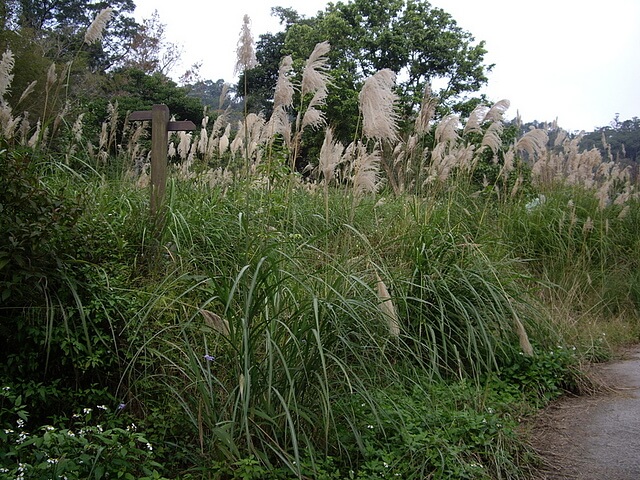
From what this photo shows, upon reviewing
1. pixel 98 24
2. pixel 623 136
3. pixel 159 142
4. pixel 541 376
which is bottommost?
pixel 541 376

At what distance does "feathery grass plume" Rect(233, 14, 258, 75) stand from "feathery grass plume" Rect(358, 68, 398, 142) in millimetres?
744

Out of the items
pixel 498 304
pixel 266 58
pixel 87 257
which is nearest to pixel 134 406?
pixel 87 257

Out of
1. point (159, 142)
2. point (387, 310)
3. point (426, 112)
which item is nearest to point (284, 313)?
point (387, 310)

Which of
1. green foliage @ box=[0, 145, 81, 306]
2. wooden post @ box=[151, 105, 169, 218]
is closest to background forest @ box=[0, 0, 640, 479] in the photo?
green foliage @ box=[0, 145, 81, 306]

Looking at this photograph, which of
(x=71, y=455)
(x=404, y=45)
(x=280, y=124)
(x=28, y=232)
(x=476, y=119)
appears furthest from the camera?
(x=404, y=45)

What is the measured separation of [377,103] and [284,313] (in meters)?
1.54

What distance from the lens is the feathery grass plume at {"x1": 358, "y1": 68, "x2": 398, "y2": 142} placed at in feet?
12.2

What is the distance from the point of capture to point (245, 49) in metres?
3.45

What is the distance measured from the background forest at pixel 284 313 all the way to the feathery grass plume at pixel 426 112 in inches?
1.0

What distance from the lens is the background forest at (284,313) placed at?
259 centimetres

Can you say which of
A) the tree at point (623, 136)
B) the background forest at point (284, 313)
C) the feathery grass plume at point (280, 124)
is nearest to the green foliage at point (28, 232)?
the background forest at point (284, 313)

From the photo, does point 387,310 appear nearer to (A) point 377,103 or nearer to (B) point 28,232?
(A) point 377,103

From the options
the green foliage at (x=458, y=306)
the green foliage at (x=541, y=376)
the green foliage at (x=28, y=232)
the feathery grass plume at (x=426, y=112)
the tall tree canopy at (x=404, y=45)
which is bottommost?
the green foliage at (x=541, y=376)

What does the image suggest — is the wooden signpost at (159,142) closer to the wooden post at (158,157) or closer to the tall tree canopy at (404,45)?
the wooden post at (158,157)
